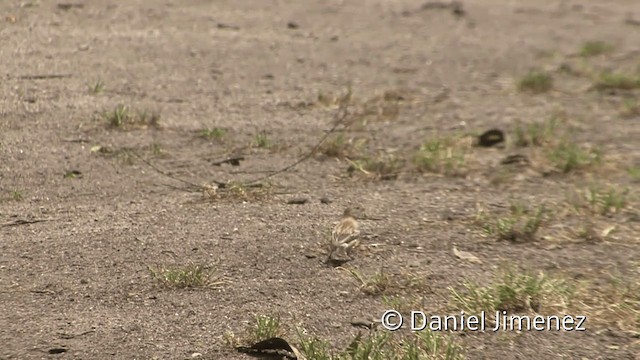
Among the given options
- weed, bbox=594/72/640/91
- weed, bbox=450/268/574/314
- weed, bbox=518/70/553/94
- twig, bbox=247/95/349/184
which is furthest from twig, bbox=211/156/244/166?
weed, bbox=594/72/640/91

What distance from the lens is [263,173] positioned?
17.2 ft

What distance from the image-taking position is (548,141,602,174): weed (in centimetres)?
562

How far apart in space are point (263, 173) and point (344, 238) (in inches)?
42.4

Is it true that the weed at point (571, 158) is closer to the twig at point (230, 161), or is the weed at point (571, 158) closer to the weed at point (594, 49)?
the twig at point (230, 161)

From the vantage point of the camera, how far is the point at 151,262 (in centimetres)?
408

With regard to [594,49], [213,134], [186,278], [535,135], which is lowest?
[594,49]

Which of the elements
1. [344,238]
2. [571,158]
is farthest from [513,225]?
[571,158]

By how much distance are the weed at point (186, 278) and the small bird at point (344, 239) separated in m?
0.50

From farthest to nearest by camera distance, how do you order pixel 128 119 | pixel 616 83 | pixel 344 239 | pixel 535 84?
1. pixel 616 83
2. pixel 535 84
3. pixel 128 119
4. pixel 344 239

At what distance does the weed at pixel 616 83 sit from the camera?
7.50 m

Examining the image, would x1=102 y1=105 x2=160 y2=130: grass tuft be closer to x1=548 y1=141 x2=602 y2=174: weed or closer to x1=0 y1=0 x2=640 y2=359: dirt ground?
x1=0 y1=0 x2=640 y2=359: dirt ground

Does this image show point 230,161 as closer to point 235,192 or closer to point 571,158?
point 235,192
